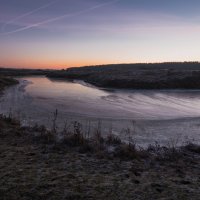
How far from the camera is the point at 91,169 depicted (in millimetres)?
10633

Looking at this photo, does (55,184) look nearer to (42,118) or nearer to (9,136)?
(9,136)

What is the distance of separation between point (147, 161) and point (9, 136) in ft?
20.7

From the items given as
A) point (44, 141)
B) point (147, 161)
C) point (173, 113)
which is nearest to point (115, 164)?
point (147, 161)

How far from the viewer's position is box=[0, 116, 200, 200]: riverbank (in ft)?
28.6

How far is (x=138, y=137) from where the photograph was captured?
16266 mm

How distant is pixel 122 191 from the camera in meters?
8.80

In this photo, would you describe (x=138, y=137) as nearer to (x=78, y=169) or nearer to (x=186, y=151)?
(x=186, y=151)

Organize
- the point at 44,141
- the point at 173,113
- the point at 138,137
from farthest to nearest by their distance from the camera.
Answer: the point at 173,113
the point at 138,137
the point at 44,141

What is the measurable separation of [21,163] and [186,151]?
19.6 ft

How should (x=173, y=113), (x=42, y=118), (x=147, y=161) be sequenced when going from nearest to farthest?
(x=147, y=161), (x=42, y=118), (x=173, y=113)

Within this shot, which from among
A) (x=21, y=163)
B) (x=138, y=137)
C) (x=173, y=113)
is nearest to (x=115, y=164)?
(x=21, y=163)

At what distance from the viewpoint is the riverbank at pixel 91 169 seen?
8703mm

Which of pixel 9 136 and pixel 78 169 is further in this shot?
pixel 9 136

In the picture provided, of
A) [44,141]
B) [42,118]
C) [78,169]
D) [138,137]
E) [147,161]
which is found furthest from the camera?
[42,118]
